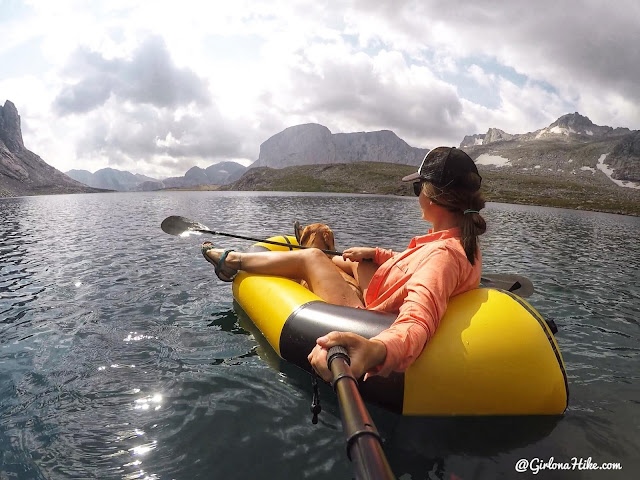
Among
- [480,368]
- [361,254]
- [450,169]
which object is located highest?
[450,169]

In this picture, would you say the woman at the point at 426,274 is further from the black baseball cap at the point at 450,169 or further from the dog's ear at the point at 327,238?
the dog's ear at the point at 327,238

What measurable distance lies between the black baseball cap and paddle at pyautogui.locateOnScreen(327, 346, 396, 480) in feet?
9.06

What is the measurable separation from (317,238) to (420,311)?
5.66 m

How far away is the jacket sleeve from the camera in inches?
121

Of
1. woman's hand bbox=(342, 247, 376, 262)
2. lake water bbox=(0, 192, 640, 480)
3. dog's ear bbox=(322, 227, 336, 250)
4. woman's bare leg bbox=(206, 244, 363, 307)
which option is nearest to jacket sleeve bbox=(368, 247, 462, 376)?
lake water bbox=(0, 192, 640, 480)

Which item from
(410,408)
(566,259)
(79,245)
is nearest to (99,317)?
(410,408)

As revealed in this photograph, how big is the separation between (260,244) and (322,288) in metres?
4.15

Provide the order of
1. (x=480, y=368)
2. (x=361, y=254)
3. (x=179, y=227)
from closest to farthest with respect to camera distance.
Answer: (x=480, y=368) → (x=361, y=254) → (x=179, y=227)

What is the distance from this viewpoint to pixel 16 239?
73.4ft

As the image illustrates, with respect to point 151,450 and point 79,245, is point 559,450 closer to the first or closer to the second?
point 151,450

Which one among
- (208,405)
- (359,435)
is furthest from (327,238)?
(359,435)

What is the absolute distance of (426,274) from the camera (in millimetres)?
3855

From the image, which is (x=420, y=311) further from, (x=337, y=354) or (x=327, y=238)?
(x=327, y=238)

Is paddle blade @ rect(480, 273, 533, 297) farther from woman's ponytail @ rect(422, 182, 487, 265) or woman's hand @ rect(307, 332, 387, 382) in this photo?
woman's hand @ rect(307, 332, 387, 382)
